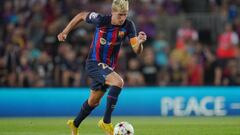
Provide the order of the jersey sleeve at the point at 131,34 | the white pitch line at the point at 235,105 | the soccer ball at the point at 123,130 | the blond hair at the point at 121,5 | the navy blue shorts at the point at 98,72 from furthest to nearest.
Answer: the white pitch line at the point at 235,105 < the jersey sleeve at the point at 131,34 < the navy blue shorts at the point at 98,72 < the blond hair at the point at 121,5 < the soccer ball at the point at 123,130

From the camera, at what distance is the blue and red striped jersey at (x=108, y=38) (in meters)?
11.6

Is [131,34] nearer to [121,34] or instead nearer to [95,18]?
[121,34]

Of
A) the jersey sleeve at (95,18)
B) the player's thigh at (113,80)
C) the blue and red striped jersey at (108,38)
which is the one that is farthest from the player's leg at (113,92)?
the jersey sleeve at (95,18)

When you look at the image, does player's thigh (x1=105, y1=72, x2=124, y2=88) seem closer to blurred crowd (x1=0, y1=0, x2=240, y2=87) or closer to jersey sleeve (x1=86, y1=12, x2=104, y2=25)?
jersey sleeve (x1=86, y1=12, x2=104, y2=25)

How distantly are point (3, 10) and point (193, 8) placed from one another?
690 centimetres

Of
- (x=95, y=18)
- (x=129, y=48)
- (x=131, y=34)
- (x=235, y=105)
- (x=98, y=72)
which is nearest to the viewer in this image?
(x=98, y=72)

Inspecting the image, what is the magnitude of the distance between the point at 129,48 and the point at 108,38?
34.6ft

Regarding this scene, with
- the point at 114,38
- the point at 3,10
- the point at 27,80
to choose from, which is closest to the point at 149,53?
the point at 27,80

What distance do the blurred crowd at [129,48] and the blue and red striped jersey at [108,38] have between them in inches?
364

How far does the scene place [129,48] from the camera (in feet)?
72.5

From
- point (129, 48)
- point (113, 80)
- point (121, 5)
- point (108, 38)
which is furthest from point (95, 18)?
point (129, 48)

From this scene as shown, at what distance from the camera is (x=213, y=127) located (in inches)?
555

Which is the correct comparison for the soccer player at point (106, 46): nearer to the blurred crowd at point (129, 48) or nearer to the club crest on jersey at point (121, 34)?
the club crest on jersey at point (121, 34)

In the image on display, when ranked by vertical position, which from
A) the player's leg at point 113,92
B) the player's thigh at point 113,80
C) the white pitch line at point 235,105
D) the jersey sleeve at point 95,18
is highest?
the jersey sleeve at point 95,18
